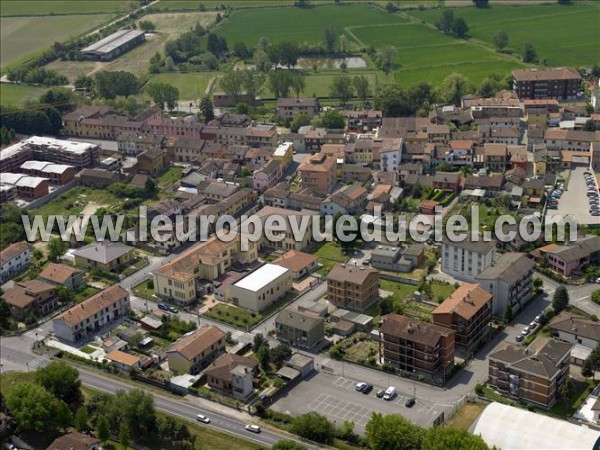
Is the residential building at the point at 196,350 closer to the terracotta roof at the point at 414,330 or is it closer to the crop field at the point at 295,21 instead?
the terracotta roof at the point at 414,330

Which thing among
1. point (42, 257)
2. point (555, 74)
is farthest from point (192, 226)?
point (555, 74)

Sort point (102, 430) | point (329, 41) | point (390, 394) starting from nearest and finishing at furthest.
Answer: point (102, 430) < point (390, 394) < point (329, 41)

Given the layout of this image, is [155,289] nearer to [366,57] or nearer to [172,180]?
[172,180]

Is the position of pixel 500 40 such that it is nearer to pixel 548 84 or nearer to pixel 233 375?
pixel 548 84

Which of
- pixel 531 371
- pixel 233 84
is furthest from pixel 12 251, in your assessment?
pixel 233 84

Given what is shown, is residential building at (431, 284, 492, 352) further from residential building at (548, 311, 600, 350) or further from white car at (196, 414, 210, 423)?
white car at (196, 414, 210, 423)

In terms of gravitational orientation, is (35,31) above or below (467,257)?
above
